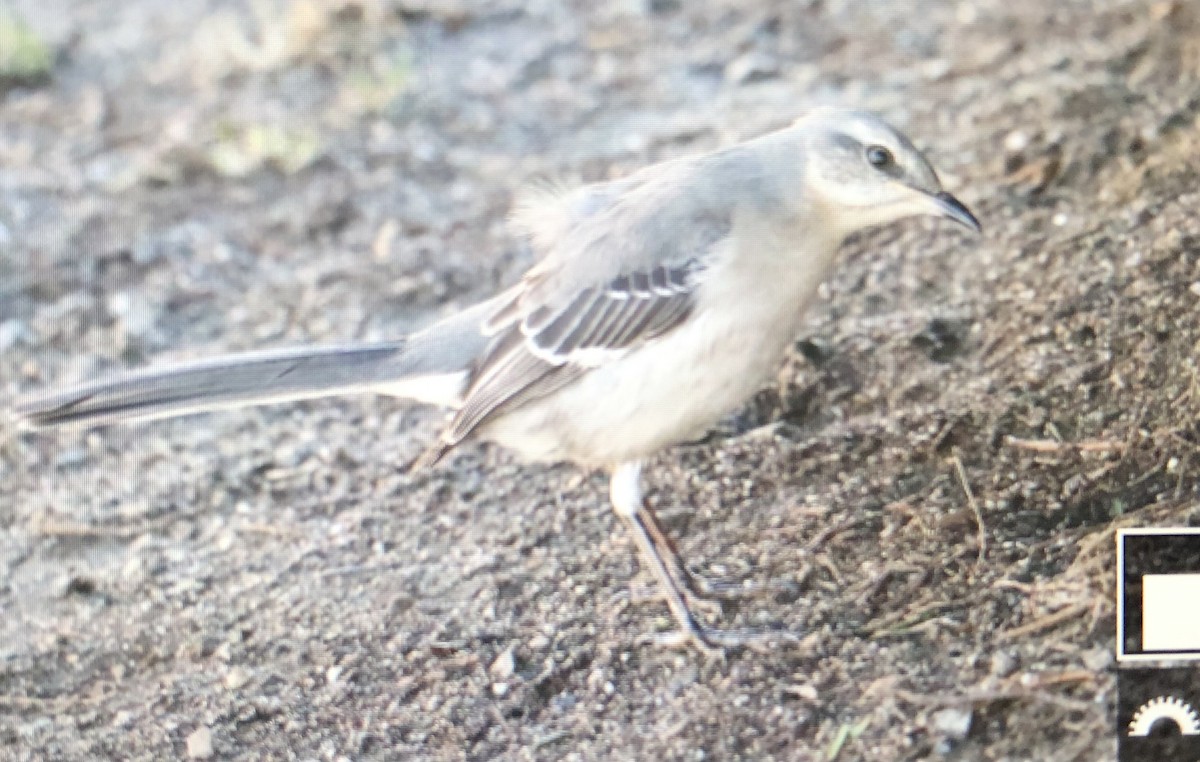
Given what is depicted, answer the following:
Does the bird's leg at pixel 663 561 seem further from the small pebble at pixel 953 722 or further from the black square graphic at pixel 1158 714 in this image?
the black square graphic at pixel 1158 714

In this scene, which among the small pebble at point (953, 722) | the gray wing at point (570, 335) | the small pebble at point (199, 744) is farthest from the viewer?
the gray wing at point (570, 335)

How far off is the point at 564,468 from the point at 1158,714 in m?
1.27

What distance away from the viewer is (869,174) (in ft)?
8.21

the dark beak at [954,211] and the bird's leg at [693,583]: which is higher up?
the dark beak at [954,211]

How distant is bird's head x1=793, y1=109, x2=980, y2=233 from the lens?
8.06ft

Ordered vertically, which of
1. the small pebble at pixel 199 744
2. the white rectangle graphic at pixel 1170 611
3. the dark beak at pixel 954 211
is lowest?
the small pebble at pixel 199 744

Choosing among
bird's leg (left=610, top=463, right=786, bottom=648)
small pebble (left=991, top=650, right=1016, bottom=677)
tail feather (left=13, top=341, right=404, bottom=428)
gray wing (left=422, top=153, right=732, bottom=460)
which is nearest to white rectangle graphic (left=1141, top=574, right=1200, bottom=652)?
small pebble (left=991, top=650, right=1016, bottom=677)

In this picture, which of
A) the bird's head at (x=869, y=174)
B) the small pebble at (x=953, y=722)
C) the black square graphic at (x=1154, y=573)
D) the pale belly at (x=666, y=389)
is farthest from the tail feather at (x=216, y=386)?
the black square graphic at (x=1154, y=573)

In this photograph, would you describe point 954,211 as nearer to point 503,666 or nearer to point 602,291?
point 602,291

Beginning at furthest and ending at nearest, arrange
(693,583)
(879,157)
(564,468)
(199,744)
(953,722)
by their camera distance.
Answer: (564,468), (693,583), (879,157), (199,744), (953,722)

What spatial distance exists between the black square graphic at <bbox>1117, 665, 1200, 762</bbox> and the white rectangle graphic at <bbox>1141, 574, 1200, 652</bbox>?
41 millimetres

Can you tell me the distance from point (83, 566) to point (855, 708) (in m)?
1.58

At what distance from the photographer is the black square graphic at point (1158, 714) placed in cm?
221

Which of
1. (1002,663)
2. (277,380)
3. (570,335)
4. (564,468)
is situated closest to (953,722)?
(1002,663)
